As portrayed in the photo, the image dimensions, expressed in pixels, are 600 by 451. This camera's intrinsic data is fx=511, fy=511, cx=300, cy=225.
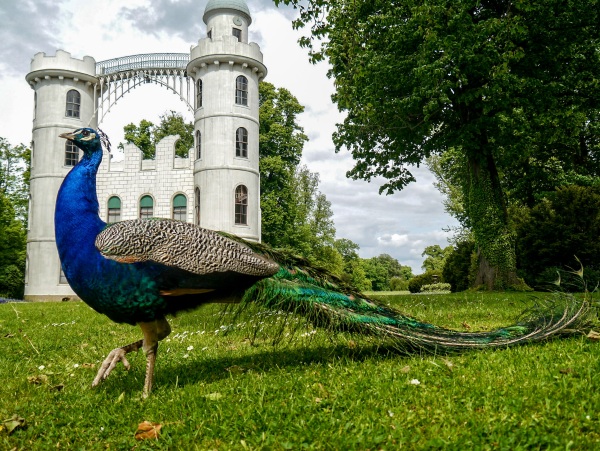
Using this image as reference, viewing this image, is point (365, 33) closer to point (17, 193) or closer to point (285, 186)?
point (285, 186)

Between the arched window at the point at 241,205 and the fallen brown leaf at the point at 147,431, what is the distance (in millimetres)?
23881

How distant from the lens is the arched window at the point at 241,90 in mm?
28344

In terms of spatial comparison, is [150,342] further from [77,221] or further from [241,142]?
[241,142]

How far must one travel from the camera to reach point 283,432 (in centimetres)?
352

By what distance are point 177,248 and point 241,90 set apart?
83.0 ft

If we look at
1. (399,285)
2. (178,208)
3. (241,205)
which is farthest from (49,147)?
(399,285)

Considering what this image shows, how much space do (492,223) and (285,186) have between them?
19.3 metres

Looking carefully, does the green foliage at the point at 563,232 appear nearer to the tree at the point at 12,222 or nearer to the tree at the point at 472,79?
the tree at the point at 472,79

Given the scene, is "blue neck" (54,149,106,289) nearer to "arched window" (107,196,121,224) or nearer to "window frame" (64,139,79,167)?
"arched window" (107,196,121,224)

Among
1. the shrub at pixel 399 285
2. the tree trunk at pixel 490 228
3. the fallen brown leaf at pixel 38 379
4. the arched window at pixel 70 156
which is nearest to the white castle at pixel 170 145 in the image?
the arched window at pixel 70 156

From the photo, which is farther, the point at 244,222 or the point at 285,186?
the point at 285,186

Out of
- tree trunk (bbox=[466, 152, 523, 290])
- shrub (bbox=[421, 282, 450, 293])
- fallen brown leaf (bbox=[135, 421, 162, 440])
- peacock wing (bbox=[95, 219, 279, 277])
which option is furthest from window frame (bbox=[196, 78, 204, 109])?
fallen brown leaf (bbox=[135, 421, 162, 440])

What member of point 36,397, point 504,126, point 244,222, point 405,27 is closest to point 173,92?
point 244,222

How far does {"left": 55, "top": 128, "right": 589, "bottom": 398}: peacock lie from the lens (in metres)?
4.42
